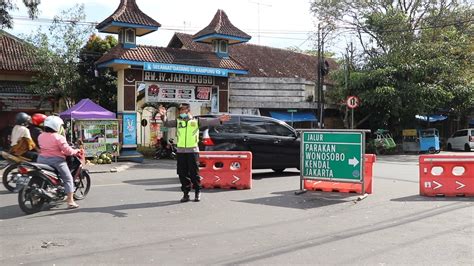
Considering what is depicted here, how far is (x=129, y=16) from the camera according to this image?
20.2m

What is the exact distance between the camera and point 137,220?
7242 mm

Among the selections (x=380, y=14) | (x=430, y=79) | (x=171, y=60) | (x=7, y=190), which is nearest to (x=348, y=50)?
(x=380, y=14)

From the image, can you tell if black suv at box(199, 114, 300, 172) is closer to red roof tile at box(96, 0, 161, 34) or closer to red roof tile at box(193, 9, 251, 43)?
red roof tile at box(96, 0, 161, 34)

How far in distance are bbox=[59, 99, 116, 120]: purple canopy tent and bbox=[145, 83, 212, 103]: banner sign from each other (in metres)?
2.70

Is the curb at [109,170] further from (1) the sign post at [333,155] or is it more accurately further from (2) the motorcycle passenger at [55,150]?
(1) the sign post at [333,155]

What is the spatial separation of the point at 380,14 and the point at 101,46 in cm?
1725

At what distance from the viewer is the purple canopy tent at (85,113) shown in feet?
58.9

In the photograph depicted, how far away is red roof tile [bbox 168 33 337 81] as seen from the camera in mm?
30422

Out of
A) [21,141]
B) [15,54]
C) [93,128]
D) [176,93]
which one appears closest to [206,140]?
[21,141]

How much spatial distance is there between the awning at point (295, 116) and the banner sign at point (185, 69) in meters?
6.01

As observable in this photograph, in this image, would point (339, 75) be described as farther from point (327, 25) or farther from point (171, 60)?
point (171, 60)

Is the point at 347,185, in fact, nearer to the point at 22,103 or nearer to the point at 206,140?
the point at 206,140

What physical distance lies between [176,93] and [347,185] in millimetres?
13057

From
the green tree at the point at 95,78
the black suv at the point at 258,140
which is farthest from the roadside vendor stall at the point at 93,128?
the black suv at the point at 258,140
